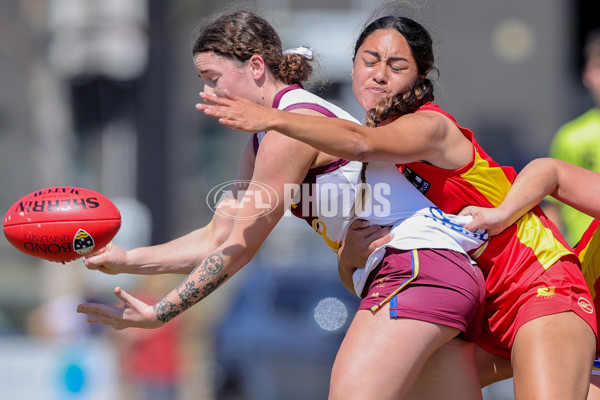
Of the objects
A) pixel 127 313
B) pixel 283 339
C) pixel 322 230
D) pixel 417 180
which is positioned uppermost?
pixel 417 180

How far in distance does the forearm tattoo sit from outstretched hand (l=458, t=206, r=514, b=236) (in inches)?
38.4

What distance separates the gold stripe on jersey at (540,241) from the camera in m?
3.29

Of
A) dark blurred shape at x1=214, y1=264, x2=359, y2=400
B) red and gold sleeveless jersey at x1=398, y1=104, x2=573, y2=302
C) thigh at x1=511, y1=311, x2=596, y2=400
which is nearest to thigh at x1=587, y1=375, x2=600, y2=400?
thigh at x1=511, y1=311, x2=596, y2=400

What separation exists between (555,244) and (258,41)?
4.60ft

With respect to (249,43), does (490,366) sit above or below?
below

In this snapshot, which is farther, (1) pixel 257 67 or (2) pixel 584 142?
(2) pixel 584 142

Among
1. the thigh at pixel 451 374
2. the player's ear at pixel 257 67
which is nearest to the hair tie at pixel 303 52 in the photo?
the player's ear at pixel 257 67

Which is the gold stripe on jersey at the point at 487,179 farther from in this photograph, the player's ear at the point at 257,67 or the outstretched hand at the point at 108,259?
the outstretched hand at the point at 108,259

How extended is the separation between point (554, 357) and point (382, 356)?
607 millimetres

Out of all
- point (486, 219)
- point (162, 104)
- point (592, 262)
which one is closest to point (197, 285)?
point (486, 219)

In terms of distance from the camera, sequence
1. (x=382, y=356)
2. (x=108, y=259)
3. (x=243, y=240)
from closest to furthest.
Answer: (x=382, y=356), (x=243, y=240), (x=108, y=259)

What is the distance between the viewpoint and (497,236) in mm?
3318

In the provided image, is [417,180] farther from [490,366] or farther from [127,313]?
[127,313]

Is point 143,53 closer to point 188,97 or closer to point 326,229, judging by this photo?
point 188,97
